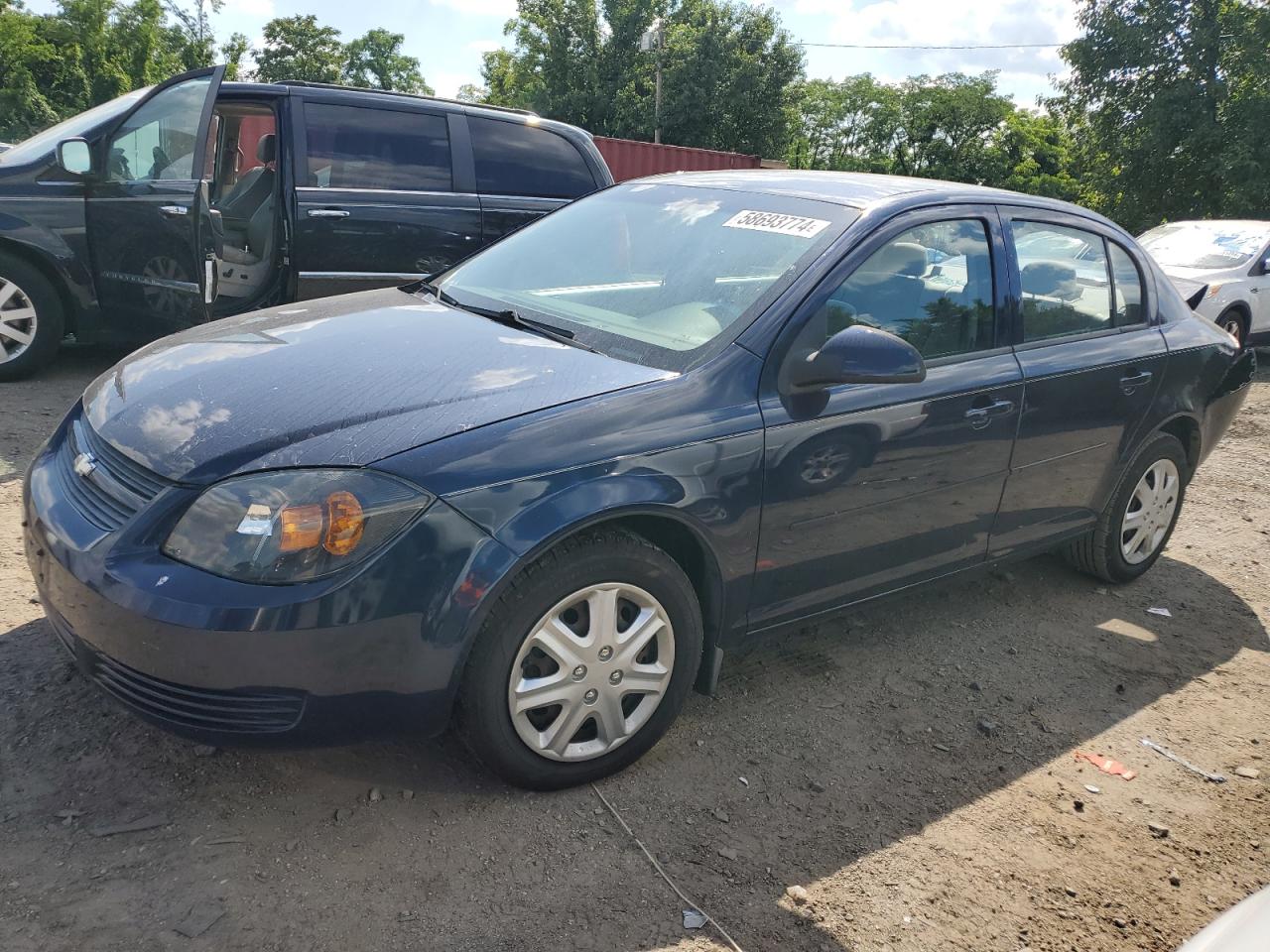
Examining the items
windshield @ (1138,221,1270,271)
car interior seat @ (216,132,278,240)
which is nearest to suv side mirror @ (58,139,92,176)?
car interior seat @ (216,132,278,240)

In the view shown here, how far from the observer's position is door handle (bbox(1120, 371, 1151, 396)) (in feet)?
13.6

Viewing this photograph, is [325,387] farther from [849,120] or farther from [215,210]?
[849,120]

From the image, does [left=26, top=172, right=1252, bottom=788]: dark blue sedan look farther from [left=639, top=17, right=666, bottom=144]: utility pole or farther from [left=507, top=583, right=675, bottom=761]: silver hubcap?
[left=639, top=17, right=666, bottom=144]: utility pole

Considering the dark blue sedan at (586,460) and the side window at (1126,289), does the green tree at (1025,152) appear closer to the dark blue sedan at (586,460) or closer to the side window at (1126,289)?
the side window at (1126,289)

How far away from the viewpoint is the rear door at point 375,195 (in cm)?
618

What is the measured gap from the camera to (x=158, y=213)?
588cm

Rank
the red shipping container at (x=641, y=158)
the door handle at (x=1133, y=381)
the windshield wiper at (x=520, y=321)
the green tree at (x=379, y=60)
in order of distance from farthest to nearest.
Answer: the green tree at (x=379, y=60), the red shipping container at (x=641, y=158), the door handle at (x=1133, y=381), the windshield wiper at (x=520, y=321)

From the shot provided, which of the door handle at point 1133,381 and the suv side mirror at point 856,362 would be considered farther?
the door handle at point 1133,381

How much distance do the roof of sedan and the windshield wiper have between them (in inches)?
37.5

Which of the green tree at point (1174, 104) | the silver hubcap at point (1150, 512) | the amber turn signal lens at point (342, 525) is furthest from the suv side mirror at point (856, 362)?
the green tree at point (1174, 104)

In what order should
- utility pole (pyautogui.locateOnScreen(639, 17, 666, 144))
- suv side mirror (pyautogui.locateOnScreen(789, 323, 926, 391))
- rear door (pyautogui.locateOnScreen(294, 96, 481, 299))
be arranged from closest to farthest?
suv side mirror (pyautogui.locateOnScreen(789, 323, 926, 391))
rear door (pyautogui.locateOnScreen(294, 96, 481, 299))
utility pole (pyautogui.locateOnScreen(639, 17, 666, 144))

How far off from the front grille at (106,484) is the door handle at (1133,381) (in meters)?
3.50

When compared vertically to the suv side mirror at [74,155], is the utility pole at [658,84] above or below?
above

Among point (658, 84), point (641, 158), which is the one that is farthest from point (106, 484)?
point (658, 84)
